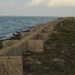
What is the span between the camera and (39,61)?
11469 mm

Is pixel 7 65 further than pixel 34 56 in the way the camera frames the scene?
No

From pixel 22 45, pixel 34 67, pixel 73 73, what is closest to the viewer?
pixel 73 73

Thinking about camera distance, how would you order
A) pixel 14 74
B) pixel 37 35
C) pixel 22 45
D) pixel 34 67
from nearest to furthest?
pixel 14 74 < pixel 34 67 < pixel 22 45 < pixel 37 35

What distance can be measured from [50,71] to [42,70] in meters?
0.30

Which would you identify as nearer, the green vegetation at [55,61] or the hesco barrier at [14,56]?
the hesco barrier at [14,56]

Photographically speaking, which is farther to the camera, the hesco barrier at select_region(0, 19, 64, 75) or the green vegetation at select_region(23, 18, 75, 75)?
the green vegetation at select_region(23, 18, 75, 75)

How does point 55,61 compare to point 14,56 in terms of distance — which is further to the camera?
point 55,61

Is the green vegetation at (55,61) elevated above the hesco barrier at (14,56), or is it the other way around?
the hesco barrier at (14,56)

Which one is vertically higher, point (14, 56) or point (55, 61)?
point (14, 56)

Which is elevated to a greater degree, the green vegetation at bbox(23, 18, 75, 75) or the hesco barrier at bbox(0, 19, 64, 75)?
the hesco barrier at bbox(0, 19, 64, 75)

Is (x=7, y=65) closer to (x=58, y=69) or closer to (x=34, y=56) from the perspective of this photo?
(x=58, y=69)

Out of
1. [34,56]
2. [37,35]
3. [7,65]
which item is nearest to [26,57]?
[34,56]

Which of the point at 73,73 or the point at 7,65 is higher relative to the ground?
the point at 7,65

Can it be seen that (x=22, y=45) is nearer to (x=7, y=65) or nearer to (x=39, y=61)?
(x=39, y=61)
